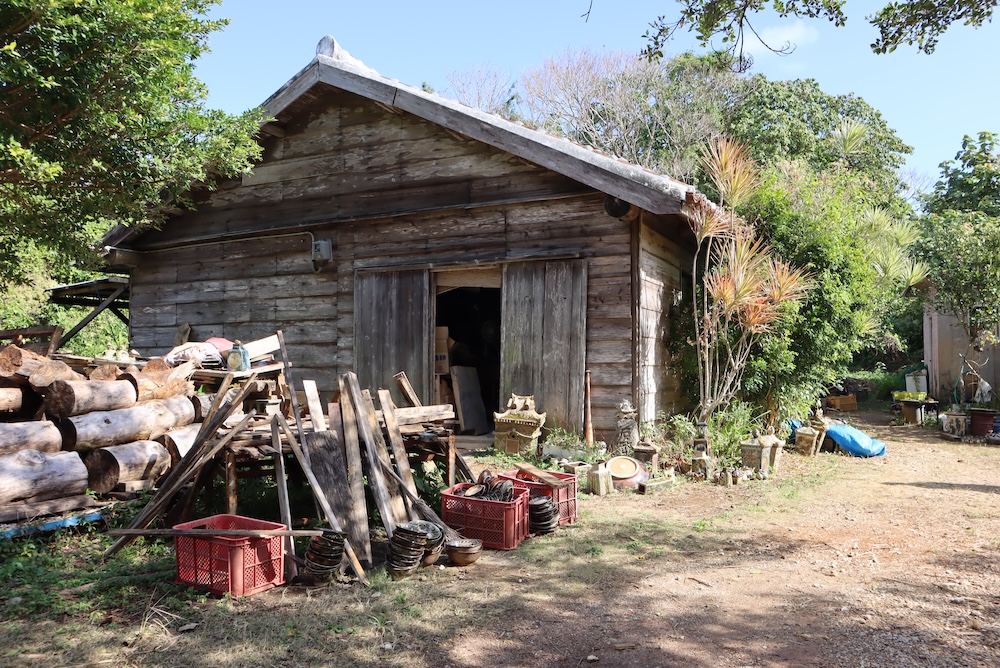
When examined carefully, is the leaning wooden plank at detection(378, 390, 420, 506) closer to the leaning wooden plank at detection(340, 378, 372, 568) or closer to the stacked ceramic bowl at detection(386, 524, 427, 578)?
the leaning wooden plank at detection(340, 378, 372, 568)

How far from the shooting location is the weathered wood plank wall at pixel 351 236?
874cm

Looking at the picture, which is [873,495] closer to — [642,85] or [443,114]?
[443,114]

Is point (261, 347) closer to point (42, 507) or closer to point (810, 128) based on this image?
point (42, 507)

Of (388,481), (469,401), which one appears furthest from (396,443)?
(469,401)

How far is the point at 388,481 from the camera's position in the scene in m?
5.20

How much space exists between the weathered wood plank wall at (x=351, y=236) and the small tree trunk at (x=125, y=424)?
140 inches

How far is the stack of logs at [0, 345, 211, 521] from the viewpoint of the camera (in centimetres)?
530

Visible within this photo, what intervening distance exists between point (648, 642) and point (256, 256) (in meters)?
9.23

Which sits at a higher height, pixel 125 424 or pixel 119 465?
pixel 125 424

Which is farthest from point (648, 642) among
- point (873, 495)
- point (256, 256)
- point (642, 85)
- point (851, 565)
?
point (642, 85)

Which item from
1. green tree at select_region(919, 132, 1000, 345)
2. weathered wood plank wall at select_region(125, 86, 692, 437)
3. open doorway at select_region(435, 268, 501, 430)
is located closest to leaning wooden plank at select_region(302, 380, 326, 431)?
weathered wood plank wall at select_region(125, 86, 692, 437)

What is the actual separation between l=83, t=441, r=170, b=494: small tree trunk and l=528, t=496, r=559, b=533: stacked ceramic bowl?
338 cm

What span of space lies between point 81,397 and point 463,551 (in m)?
3.68

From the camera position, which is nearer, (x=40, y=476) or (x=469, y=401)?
(x=40, y=476)
